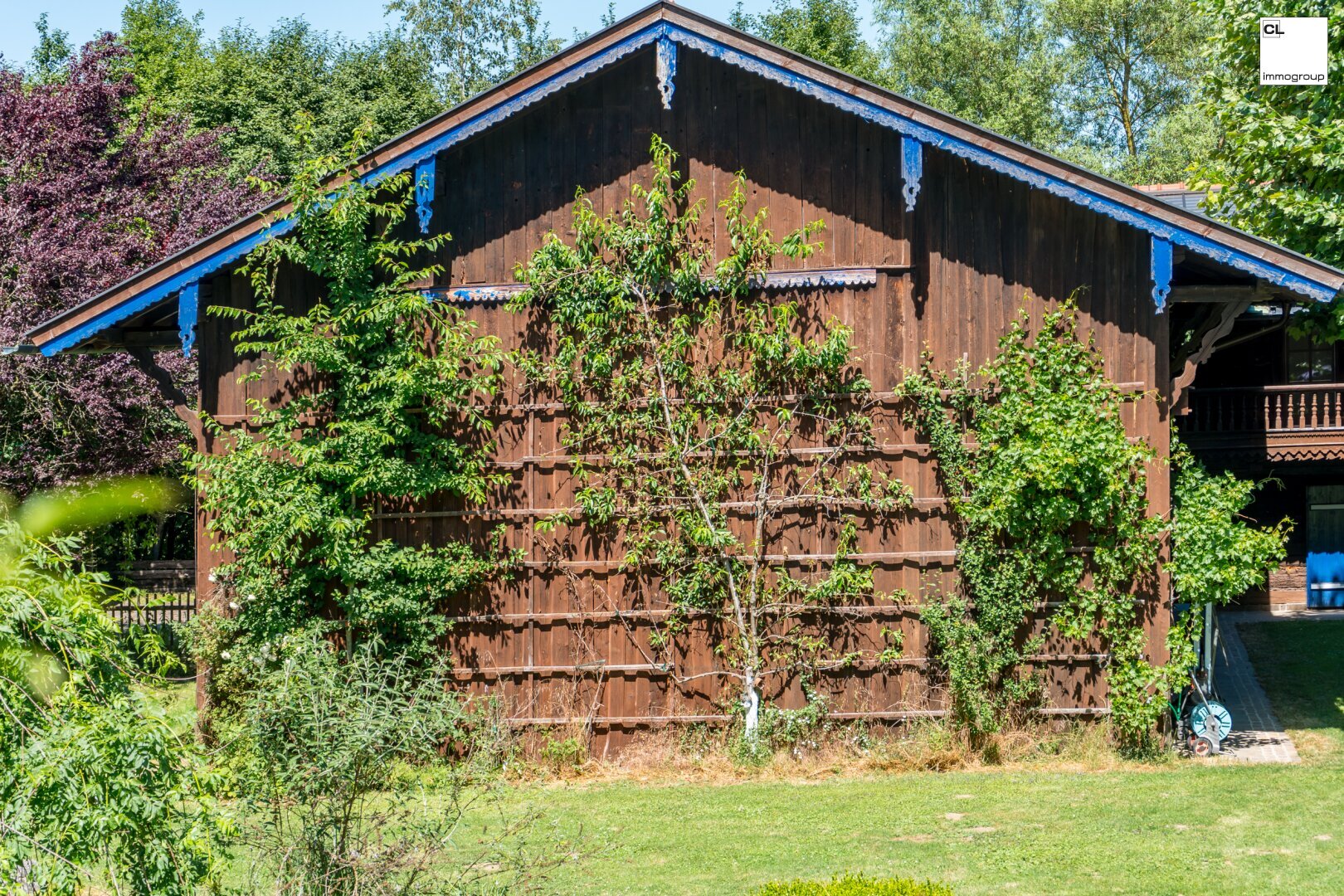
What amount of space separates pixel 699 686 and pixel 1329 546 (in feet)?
49.4

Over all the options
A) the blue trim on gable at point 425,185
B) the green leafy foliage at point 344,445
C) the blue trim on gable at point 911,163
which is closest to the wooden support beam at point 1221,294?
the blue trim on gable at point 911,163

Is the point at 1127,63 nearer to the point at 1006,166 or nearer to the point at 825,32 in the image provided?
the point at 825,32

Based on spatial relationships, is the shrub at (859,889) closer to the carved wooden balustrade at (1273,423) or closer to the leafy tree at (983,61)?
the carved wooden balustrade at (1273,423)

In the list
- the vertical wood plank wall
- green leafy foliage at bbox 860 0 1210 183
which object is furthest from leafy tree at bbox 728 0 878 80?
the vertical wood plank wall

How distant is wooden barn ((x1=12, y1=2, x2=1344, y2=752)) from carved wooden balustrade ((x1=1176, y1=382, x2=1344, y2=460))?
26.9ft

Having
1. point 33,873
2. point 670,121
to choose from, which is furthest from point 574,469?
point 33,873

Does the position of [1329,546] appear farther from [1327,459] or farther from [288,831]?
[288,831]

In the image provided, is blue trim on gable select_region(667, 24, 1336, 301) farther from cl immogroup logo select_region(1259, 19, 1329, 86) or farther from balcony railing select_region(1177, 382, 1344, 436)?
balcony railing select_region(1177, 382, 1344, 436)

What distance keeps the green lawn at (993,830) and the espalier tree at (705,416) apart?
1976 millimetres

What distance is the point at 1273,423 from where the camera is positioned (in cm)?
2175

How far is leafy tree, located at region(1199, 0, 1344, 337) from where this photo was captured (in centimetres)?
1630

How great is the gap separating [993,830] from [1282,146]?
10.6 m

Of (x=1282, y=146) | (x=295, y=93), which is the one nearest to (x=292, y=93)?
(x=295, y=93)

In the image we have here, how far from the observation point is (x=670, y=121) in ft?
45.7
